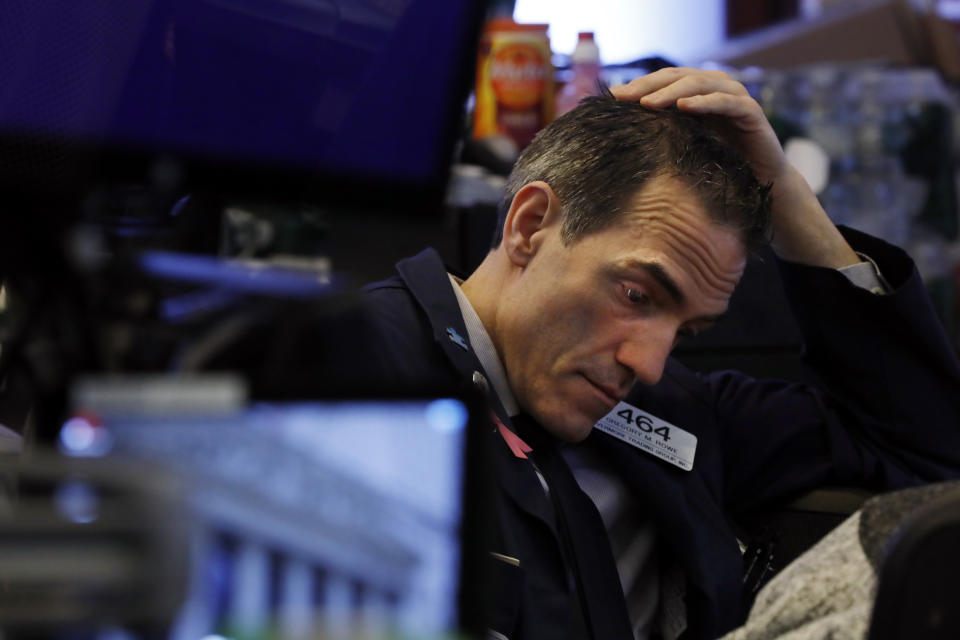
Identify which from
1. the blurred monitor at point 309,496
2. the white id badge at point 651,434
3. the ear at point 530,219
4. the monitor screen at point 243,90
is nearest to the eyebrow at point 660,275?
the ear at point 530,219

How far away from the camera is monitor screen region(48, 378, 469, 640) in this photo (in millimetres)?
391

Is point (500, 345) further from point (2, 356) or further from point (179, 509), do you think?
point (179, 509)

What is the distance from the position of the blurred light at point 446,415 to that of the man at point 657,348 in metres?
0.61

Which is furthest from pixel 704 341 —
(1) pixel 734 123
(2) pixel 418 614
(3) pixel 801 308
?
(2) pixel 418 614

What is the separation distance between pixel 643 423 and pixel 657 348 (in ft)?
0.66

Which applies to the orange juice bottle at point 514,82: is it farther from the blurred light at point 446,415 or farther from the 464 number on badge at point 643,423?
the blurred light at point 446,415

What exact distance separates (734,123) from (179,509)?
1140mm

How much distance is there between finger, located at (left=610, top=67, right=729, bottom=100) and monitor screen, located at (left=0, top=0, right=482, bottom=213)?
2.32 ft

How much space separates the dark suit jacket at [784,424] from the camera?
48.4 inches

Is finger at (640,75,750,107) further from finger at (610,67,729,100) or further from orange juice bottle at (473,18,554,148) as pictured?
orange juice bottle at (473,18,554,148)

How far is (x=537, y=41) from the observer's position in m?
2.10

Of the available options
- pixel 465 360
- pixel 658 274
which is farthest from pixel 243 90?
pixel 658 274

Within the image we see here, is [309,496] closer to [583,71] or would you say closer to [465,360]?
[465,360]

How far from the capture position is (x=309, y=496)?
401mm
